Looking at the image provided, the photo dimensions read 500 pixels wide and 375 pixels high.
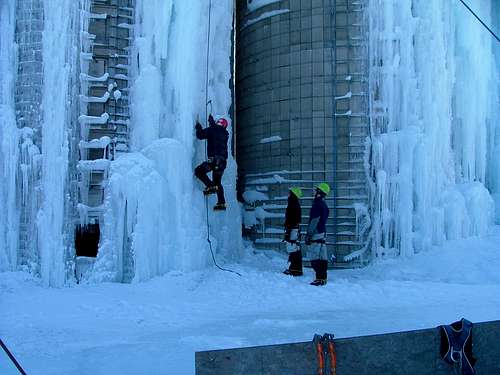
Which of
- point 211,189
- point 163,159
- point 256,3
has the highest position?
point 256,3

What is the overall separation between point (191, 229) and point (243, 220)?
2461 millimetres

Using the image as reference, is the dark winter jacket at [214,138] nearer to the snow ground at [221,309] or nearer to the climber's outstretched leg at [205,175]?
the climber's outstretched leg at [205,175]

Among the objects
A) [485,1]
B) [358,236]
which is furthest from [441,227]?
[485,1]

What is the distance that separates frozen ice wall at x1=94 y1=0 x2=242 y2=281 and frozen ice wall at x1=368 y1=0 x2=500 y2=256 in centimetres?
279

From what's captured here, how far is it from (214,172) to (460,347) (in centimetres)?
531

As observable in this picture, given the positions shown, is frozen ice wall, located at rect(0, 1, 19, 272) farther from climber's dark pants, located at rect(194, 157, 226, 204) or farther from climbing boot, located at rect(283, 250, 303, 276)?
climbing boot, located at rect(283, 250, 303, 276)

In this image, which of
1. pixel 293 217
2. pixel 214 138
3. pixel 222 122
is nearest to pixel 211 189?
pixel 214 138

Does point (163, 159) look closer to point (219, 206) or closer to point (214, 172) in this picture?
point (214, 172)

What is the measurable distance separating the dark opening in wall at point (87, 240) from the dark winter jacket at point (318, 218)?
3.06 m

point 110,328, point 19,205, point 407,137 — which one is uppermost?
point 407,137

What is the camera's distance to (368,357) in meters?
3.82

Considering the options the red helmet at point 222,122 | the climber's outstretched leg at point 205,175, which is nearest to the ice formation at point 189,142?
the climber's outstretched leg at point 205,175

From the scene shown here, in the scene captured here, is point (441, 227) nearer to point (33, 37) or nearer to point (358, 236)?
point (358, 236)

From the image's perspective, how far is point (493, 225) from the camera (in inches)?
395
